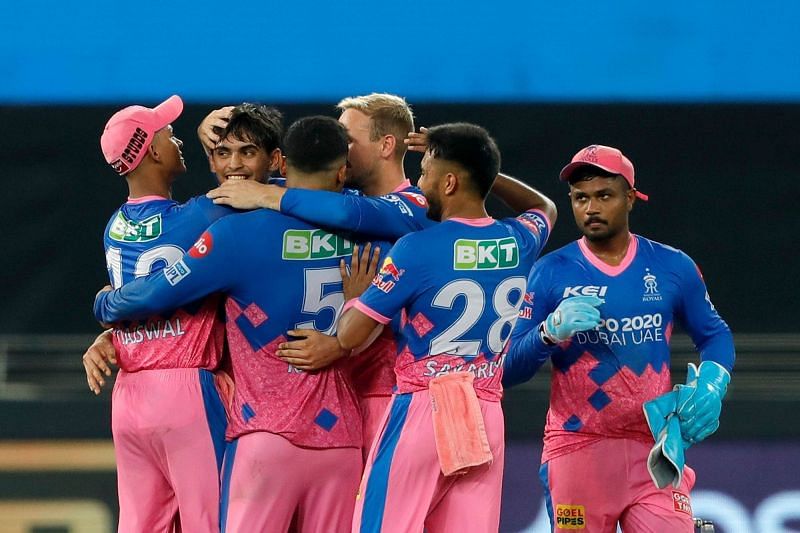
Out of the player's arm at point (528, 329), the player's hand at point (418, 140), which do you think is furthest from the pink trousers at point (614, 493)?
the player's hand at point (418, 140)

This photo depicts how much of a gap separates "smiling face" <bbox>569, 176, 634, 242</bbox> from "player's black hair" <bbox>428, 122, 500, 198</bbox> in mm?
732

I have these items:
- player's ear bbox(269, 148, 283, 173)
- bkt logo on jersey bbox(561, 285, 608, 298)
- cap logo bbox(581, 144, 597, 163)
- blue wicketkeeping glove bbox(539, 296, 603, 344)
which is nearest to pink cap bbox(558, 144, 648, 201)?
cap logo bbox(581, 144, 597, 163)

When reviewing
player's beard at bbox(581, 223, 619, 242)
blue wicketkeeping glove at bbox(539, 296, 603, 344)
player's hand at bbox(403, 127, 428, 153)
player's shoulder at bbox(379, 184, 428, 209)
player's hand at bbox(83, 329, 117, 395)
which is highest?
player's hand at bbox(403, 127, 428, 153)

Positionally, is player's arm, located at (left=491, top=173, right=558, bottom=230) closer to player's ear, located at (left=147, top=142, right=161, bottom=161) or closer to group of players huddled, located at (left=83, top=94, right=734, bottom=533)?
group of players huddled, located at (left=83, top=94, right=734, bottom=533)

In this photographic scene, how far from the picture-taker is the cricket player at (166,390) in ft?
15.0

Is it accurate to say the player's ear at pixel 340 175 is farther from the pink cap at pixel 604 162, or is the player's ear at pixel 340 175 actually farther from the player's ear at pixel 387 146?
the pink cap at pixel 604 162

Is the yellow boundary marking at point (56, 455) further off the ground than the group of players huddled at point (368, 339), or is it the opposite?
the group of players huddled at point (368, 339)

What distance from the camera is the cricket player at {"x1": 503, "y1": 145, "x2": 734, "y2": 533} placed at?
4887 mm

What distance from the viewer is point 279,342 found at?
14.6 feet

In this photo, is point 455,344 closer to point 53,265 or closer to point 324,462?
point 324,462

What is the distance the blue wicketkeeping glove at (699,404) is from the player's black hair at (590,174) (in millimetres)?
801

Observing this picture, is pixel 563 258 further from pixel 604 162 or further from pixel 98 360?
pixel 98 360

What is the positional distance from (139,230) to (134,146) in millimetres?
349

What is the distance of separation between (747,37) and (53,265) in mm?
4874
